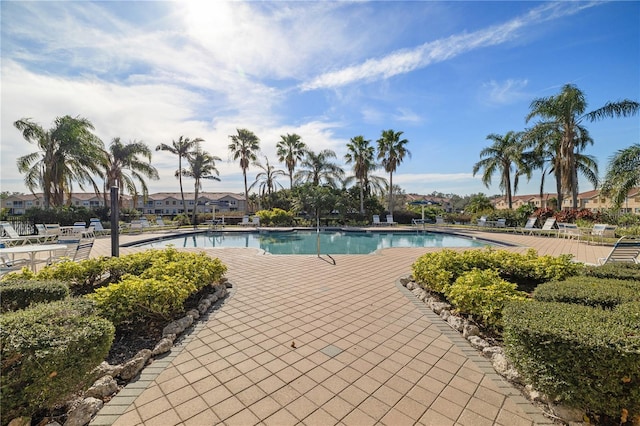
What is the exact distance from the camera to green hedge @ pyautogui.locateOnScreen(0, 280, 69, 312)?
3.27 meters

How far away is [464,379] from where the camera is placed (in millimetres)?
2711

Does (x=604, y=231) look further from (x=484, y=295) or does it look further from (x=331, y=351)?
(x=331, y=351)

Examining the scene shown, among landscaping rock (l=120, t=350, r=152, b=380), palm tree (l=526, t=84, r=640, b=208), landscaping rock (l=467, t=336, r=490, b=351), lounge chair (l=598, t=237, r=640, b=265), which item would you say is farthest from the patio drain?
palm tree (l=526, t=84, r=640, b=208)

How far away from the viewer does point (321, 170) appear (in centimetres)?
2608

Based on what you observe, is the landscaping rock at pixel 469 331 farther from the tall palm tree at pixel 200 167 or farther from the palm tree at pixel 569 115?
the tall palm tree at pixel 200 167

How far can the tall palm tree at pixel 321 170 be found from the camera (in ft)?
85.0

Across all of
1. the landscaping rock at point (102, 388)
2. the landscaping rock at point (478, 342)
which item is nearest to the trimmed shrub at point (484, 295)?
the landscaping rock at point (478, 342)

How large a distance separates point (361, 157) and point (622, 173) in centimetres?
1550

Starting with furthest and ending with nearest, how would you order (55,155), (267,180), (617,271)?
(267,180), (55,155), (617,271)

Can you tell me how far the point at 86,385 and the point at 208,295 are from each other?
261 cm

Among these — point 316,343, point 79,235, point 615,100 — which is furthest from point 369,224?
point 316,343

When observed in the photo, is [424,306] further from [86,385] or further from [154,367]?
[86,385]

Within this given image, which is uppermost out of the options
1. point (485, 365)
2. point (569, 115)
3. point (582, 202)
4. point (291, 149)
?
point (291, 149)

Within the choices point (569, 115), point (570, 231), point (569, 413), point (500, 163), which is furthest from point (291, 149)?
point (569, 413)
